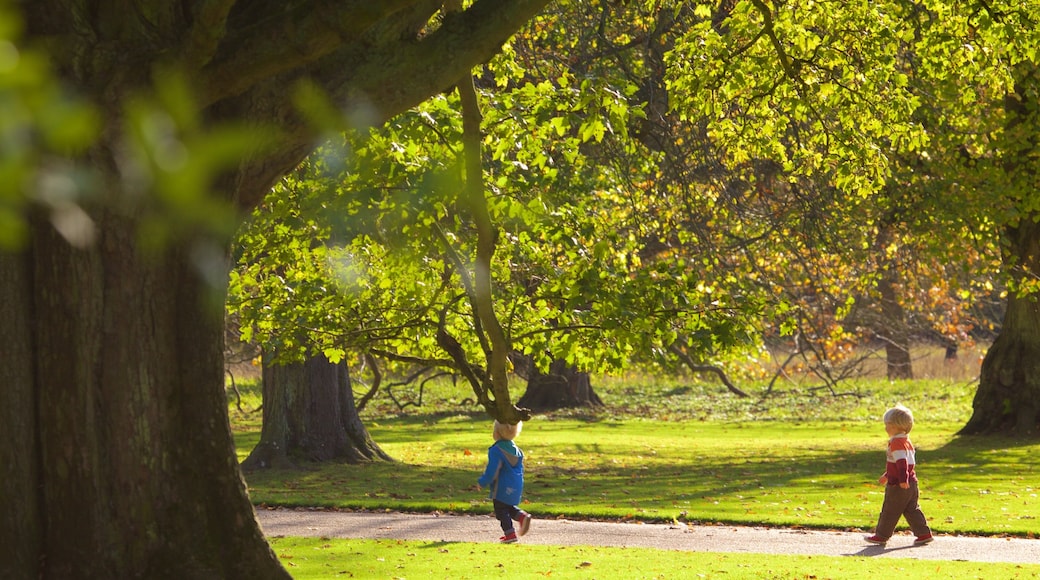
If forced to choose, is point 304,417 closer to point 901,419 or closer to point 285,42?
point 901,419

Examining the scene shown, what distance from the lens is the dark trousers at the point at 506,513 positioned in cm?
1121

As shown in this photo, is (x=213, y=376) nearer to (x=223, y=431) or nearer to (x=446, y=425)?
(x=223, y=431)

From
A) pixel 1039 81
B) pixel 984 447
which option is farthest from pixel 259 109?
pixel 984 447

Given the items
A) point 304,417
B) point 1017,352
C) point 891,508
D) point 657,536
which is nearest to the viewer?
point 891,508

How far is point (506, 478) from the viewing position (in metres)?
11.1

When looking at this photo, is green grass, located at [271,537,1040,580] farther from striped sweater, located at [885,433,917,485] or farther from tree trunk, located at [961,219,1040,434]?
tree trunk, located at [961,219,1040,434]

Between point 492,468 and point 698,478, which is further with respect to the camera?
point 698,478

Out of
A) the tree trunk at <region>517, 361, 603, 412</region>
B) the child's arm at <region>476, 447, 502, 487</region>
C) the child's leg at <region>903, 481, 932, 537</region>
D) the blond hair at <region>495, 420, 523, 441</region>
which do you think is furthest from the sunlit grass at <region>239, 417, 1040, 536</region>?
the tree trunk at <region>517, 361, 603, 412</region>

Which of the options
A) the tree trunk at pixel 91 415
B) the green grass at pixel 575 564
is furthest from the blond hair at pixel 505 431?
the tree trunk at pixel 91 415

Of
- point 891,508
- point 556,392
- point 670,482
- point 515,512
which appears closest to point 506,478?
point 515,512

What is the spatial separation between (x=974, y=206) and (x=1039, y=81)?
2.16m

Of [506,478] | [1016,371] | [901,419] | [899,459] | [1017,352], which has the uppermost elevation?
[1017,352]

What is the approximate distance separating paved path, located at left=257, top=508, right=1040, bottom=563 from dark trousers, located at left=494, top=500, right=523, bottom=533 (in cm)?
39

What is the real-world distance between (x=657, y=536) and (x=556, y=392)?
20.4m
